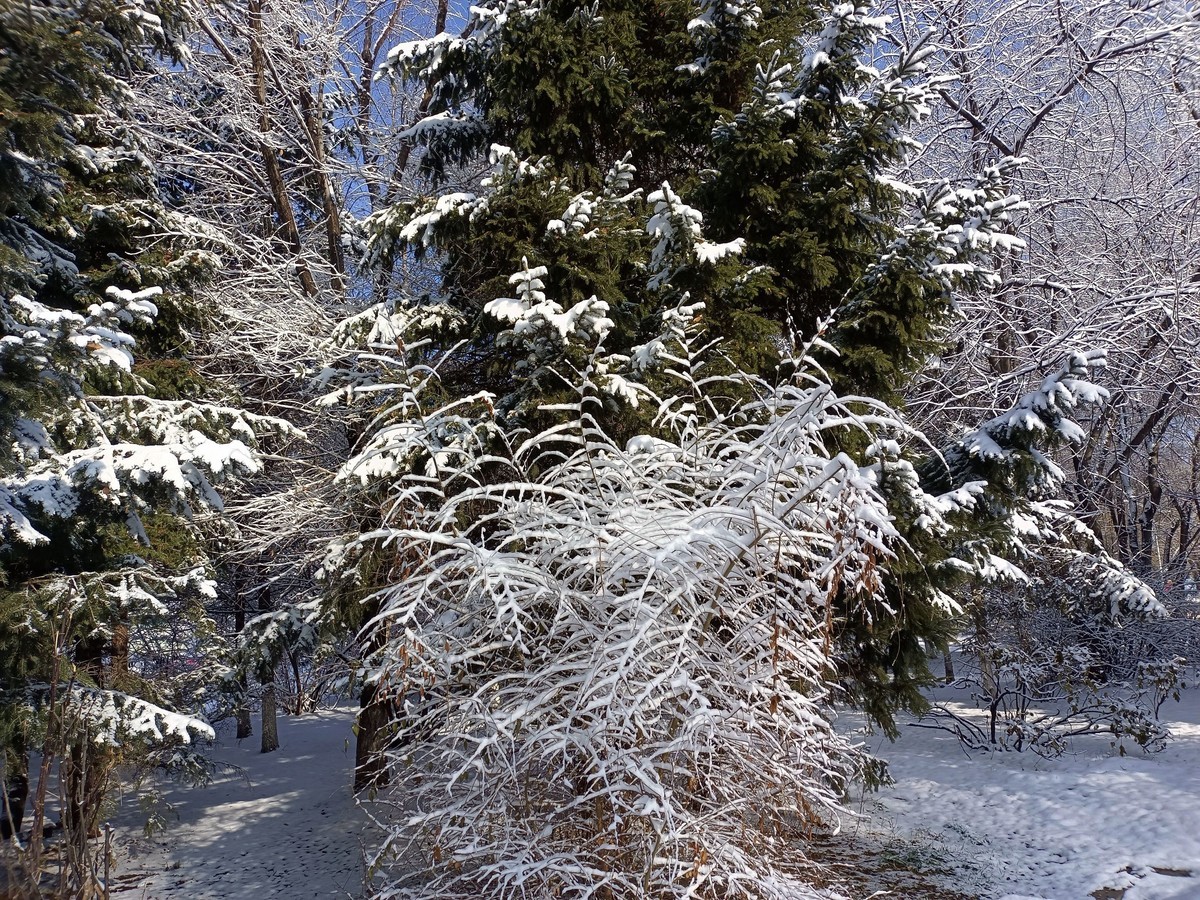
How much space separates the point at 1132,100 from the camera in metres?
10.5

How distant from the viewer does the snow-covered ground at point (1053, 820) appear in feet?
16.7

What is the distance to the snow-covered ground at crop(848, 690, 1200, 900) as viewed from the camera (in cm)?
509

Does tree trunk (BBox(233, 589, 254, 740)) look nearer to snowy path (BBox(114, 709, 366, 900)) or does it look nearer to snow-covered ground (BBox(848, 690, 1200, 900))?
snowy path (BBox(114, 709, 366, 900))

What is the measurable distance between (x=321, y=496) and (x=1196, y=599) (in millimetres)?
11678

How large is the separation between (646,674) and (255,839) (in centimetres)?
623

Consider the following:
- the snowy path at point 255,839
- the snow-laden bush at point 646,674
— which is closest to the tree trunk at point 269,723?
the snowy path at point 255,839

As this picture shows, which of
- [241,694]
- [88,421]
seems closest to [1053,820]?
→ [88,421]

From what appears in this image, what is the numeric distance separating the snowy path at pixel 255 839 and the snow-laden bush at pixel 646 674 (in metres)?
1.94

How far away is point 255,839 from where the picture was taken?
25.2 ft

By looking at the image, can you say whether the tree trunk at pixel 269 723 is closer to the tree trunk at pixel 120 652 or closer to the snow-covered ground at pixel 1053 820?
the tree trunk at pixel 120 652

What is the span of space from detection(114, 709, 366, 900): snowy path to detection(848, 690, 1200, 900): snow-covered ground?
13.9 feet

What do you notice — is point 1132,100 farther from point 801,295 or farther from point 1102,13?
point 801,295

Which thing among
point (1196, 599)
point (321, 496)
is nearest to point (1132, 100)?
point (1196, 599)

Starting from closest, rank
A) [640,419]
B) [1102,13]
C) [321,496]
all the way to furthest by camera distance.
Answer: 1. [640,419]
2. [321,496]
3. [1102,13]
